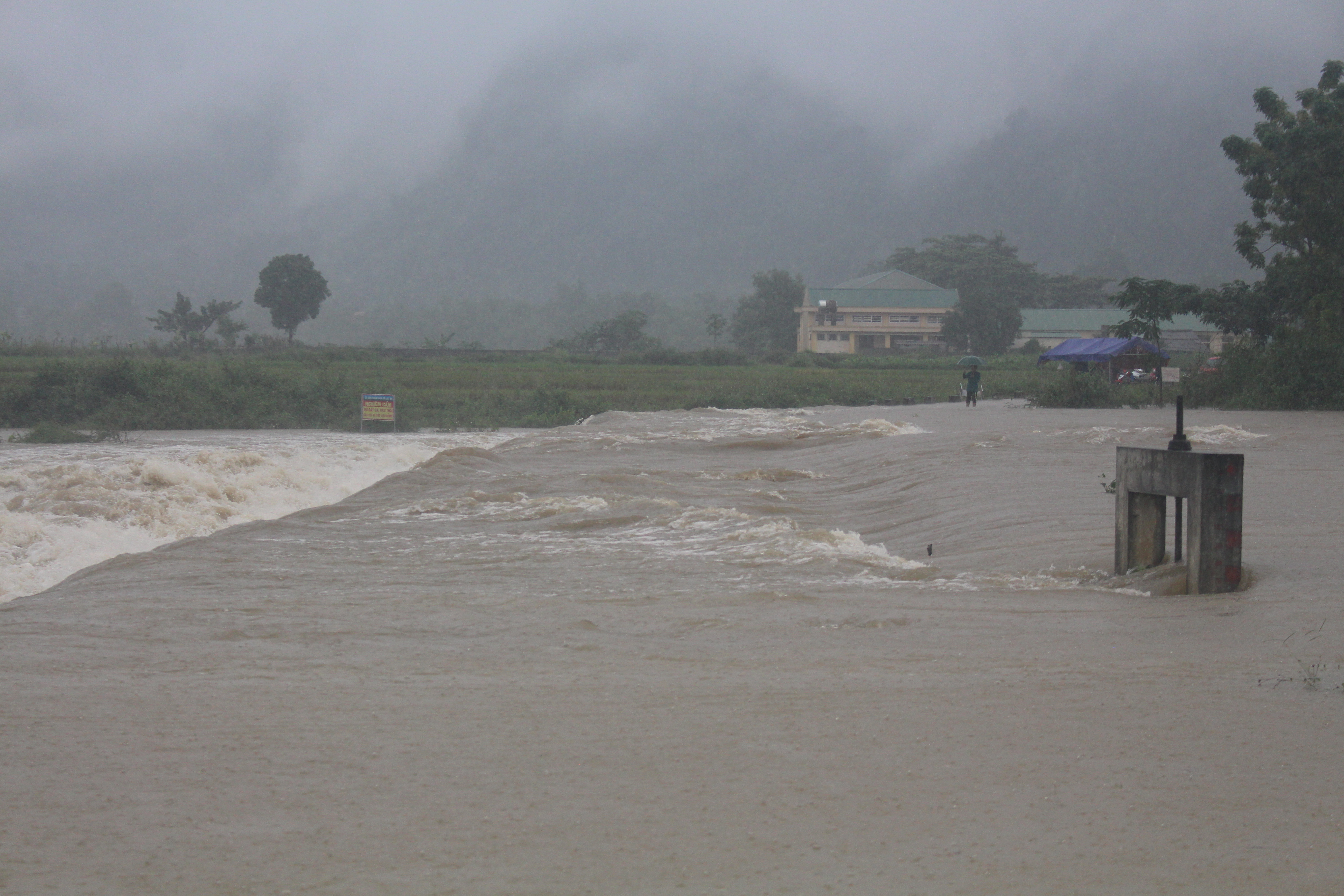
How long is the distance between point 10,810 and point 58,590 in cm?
477

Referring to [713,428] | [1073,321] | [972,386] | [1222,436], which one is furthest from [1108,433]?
[1073,321]

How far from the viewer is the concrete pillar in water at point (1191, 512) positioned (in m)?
6.77

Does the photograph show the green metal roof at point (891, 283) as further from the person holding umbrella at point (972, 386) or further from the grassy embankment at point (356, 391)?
the person holding umbrella at point (972, 386)

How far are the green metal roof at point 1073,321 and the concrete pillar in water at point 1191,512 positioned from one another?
245 feet

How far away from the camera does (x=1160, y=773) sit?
415 centimetres

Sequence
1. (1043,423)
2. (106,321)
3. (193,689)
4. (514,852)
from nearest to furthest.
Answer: (514,852) < (193,689) < (1043,423) < (106,321)

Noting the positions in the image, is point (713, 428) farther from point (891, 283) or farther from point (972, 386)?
point (891, 283)

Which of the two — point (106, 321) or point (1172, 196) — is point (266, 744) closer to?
point (106, 321)

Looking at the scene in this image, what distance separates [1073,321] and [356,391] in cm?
6290

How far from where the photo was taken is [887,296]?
8369 centimetres

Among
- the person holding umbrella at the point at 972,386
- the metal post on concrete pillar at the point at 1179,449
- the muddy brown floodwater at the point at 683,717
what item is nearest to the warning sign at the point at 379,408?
the person holding umbrella at the point at 972,386

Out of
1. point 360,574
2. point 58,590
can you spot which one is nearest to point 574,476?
point 360,574

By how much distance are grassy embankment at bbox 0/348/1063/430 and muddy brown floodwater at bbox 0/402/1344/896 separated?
2032cm

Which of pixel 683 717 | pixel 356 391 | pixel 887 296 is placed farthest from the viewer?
pixel 887 296
